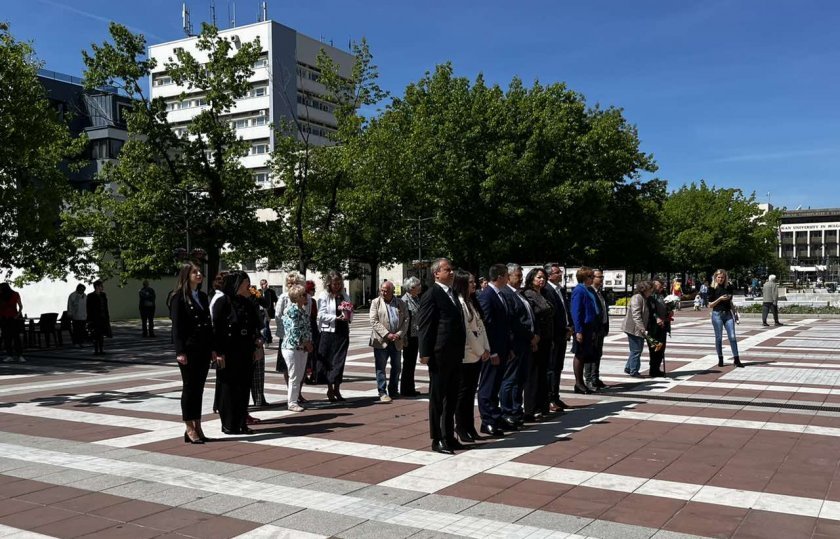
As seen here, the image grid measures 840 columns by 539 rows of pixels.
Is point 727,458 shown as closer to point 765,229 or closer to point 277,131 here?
point 277,131

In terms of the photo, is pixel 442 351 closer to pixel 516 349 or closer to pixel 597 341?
pixel 516 349

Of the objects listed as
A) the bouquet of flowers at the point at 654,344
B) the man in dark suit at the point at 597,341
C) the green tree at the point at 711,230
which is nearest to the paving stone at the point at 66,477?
the man in dark suit at the point at 597,341

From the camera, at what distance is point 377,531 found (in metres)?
4.79

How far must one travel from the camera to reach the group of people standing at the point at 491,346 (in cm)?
712

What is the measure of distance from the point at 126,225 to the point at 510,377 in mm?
26077

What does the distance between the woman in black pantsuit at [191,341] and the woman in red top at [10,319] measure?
1115 centimetres

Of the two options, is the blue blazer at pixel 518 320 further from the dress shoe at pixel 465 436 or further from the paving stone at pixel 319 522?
the paving stone at pixel 319 522

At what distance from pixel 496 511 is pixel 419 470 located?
1.28 m

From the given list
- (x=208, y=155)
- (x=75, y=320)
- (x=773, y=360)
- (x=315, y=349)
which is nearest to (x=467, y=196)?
(x=208, y=155)

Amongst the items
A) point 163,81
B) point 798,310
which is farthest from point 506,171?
point 163,81

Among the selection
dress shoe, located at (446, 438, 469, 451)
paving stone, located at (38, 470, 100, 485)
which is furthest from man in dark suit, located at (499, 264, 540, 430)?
paving stone, located at (38, 470, 100, 485)

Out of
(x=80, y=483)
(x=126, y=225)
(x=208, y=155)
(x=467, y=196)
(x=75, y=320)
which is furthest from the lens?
(x=467, y=196)

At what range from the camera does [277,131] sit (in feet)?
131

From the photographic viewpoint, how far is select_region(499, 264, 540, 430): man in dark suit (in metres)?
8.20
